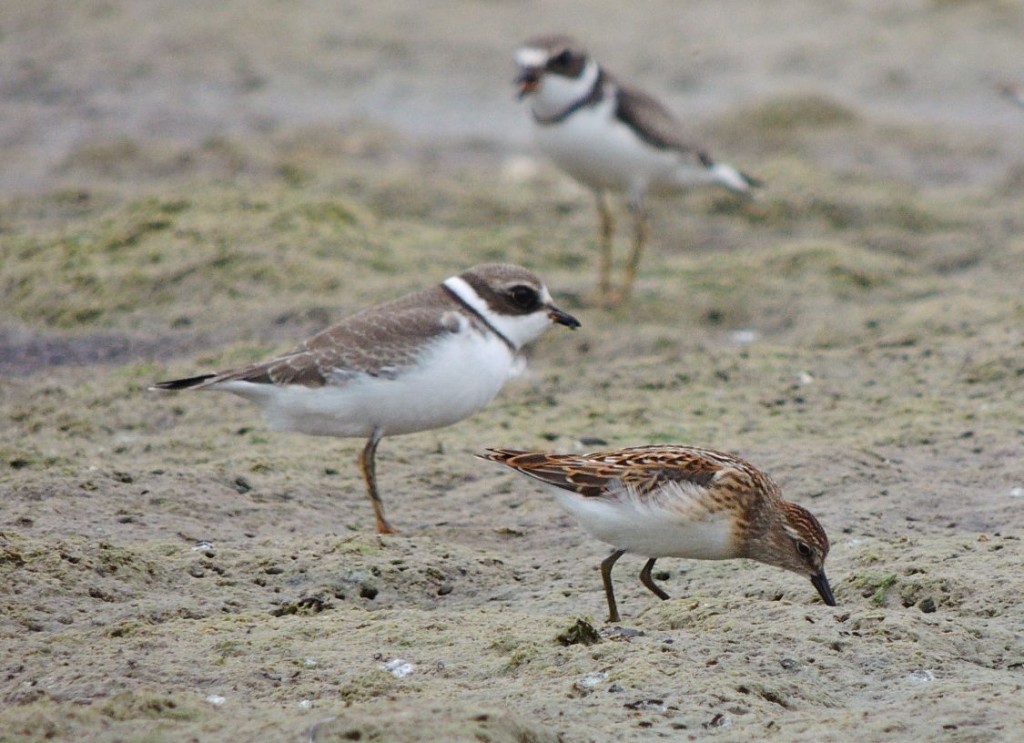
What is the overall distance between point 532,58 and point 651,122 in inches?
38.1

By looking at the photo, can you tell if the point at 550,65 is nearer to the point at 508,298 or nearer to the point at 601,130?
the point at 601,130

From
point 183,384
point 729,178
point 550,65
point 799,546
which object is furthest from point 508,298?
point 729,178

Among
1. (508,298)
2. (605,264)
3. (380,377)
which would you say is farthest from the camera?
(605,264)

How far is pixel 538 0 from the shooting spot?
728 inches

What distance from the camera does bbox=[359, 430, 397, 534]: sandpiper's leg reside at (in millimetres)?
6727

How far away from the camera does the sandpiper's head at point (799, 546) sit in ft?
18.9

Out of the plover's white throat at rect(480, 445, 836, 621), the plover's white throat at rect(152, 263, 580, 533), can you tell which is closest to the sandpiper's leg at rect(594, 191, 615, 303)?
the plover's white throat at rect(152, 263, 580, 533)

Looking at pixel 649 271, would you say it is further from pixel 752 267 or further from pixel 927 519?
pixel 927 519

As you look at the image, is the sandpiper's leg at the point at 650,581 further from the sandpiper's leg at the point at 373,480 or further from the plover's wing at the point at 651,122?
the plover's wing at the point at 651,122

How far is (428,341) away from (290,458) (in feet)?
3.97

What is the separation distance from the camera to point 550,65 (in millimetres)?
10734

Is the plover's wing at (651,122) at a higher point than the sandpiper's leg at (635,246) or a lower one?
higher

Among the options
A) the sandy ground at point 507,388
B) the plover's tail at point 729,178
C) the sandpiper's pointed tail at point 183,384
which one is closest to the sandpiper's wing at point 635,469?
the sandy ground at point 507,388

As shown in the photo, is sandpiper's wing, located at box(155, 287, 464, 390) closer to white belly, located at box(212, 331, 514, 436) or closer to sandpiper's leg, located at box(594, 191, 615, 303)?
white belly, located at box(212, 331, 514, 436)
